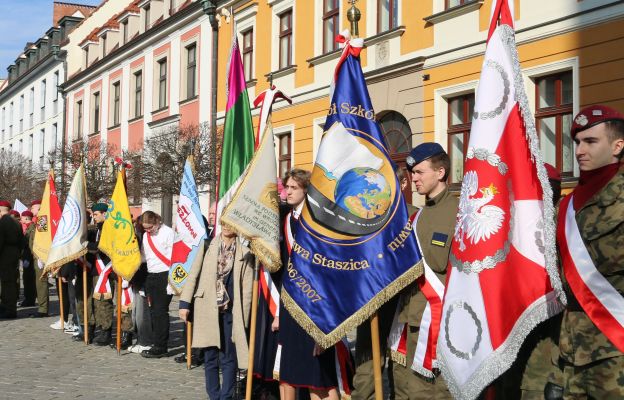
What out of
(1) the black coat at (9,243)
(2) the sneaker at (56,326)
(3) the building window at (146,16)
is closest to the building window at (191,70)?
(3) the building window at (146,16)

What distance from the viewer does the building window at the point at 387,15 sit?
17031 mm

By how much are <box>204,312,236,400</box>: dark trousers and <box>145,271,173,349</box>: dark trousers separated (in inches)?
116

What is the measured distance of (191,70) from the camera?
27062 mm

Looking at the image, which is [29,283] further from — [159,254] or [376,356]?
[376,356]

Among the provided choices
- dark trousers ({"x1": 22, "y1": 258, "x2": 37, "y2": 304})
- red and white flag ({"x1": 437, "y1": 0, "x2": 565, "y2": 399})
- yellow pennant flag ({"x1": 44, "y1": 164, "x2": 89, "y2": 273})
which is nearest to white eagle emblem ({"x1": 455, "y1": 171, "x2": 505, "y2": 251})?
red and white flag ({"x1": 437, "y1": 0, "x2": 565, "y2": 399})

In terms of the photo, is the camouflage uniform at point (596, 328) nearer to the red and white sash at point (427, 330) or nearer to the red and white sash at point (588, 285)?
the red and white sash at point (588, 285)

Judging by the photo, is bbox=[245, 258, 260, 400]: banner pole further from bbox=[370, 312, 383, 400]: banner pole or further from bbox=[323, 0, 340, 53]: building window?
bbox=[323, 0, 340, 53]: building window

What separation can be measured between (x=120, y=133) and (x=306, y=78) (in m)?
15.8

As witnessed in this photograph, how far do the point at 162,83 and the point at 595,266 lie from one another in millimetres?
27877

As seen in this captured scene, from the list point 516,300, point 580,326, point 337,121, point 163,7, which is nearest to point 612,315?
point 580,326

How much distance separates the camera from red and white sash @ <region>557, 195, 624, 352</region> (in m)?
3.25

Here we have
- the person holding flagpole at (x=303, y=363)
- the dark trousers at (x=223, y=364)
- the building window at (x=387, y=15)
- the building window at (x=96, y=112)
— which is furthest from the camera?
the building window at (x=96, y=112)

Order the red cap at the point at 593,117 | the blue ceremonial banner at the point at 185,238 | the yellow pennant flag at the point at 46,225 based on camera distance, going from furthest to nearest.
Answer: the yellow pennant flag at the point at 46,225 → the blue ceremonial banner at the point at 185,238 → the red cap at the point at 593,117

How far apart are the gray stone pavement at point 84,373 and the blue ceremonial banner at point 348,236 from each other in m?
2.79
